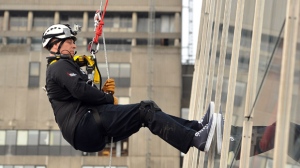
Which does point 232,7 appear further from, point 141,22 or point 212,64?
point 141,22

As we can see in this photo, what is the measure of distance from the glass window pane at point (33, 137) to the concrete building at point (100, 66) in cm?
6

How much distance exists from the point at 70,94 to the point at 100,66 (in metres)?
47.4

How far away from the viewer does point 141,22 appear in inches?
2281

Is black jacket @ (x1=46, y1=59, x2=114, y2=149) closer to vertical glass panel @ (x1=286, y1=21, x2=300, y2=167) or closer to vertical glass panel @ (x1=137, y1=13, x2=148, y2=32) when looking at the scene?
vertical glass panel @ (x1=286, y1=21, x2=300, y2=167)

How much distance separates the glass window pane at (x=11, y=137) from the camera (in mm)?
54953

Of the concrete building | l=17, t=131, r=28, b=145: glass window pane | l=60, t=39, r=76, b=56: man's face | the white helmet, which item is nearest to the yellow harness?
l=60, t=39, r=76, b=56: man's face

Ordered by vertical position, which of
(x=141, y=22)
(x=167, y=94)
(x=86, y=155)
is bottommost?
(x=86, y=155)

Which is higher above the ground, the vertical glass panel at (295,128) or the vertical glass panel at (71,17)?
the vertical glass panel at (71,17)

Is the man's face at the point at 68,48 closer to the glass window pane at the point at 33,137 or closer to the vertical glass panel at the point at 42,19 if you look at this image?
the glass window pane at the point at 33,137

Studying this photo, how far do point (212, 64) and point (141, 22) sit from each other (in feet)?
145

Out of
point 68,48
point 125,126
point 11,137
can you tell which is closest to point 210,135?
point 125,126

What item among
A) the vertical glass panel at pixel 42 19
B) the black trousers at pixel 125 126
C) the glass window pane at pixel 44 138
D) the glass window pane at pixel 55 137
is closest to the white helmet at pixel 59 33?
the black trousers at pixel 125 126

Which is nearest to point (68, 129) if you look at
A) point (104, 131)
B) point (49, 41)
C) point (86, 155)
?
point (104, 131)

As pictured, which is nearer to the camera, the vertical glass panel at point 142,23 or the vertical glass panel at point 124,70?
the vertical glass panel at point 124,70
